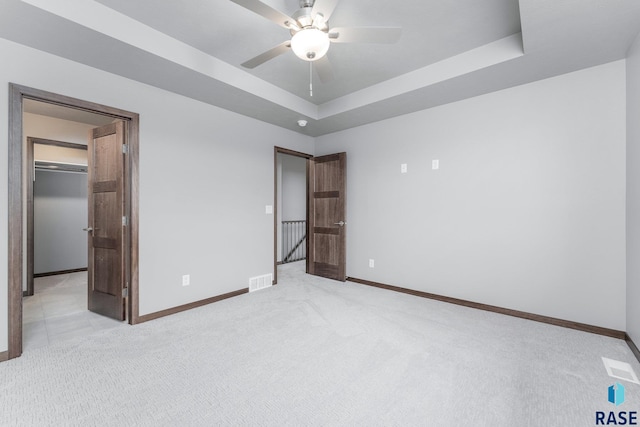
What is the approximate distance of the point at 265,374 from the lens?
1.96 m

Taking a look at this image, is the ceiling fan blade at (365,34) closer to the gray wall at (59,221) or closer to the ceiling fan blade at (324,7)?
the ceiling fan blade at (324,7)

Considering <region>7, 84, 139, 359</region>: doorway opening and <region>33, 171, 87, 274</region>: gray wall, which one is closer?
<region>7, 84, 139, 359</region>: doorway opening

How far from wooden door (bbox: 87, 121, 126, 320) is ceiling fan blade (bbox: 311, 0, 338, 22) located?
2.31 m

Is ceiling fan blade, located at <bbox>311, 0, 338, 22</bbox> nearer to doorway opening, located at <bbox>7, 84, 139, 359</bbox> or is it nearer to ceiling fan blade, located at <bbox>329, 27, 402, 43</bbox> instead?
ceiling fan blade, located at <bbox>329, 27, 402, 43</bbox>

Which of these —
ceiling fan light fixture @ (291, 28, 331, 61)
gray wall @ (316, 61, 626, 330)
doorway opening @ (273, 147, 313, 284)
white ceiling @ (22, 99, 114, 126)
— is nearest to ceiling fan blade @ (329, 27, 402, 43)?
ceiling fan light fixture @ (291, 28, 331, 61)

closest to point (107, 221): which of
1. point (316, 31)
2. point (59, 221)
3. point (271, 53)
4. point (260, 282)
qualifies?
point (260, 282)

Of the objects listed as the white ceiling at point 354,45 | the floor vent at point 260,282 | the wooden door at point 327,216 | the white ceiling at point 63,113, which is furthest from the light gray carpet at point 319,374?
the white ceiling at point 63,113

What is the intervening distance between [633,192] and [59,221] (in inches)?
306

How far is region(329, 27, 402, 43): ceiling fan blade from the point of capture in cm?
186

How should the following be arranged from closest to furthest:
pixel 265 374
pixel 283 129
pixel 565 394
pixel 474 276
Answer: pixel 565 394 < pixel 265 374 < pixel 474 276 < pixel 283 129

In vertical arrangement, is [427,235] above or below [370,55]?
below

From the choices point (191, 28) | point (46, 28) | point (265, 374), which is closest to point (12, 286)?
point (46, 28)

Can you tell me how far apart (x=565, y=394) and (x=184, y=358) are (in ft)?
8.55

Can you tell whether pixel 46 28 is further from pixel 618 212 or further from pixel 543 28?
pixel 618 212
